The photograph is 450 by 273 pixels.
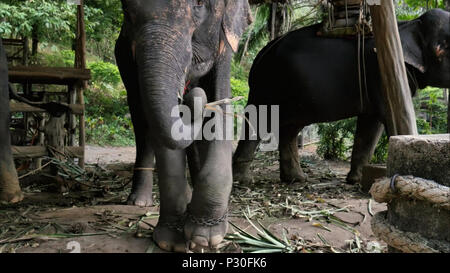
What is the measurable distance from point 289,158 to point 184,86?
3.29 m

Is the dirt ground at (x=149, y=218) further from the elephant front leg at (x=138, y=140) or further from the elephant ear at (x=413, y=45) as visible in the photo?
the elephant ear at (x=413, y=45)

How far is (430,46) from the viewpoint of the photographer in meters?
4.94

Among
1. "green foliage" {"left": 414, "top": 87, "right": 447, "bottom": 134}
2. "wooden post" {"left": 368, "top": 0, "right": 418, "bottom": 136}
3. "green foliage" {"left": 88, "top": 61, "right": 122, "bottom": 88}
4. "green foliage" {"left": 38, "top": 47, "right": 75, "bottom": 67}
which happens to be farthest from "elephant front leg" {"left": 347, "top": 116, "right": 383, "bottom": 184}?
"green foliage" {"left": 38, "top": 47, "right": 75, "bottom": 67}

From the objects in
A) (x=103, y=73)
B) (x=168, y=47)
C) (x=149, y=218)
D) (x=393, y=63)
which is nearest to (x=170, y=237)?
(x=149, y=218)

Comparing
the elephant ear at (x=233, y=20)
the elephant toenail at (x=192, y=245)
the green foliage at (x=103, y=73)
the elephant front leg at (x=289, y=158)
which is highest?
the green foliage at (x=103, y=73)

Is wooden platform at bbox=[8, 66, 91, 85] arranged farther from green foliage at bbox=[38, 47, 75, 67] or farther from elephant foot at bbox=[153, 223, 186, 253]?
green foliage at bbox=[38, 47, 75, 67]

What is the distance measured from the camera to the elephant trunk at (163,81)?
2.11 metres

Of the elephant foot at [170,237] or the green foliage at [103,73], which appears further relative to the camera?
the green foliage at [103,73]

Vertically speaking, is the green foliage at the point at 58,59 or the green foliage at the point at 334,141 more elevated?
the green foliage at the point at 58,59

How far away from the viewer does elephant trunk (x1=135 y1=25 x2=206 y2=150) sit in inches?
83.0

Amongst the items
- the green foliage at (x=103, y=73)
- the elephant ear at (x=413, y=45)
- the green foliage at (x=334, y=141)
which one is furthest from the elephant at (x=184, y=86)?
the green foliage at (x=103, y=73)

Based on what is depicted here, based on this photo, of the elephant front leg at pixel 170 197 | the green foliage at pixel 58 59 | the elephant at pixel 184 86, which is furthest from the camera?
the green foliage at pixel 58 59

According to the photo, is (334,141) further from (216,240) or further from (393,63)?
(216,240)
